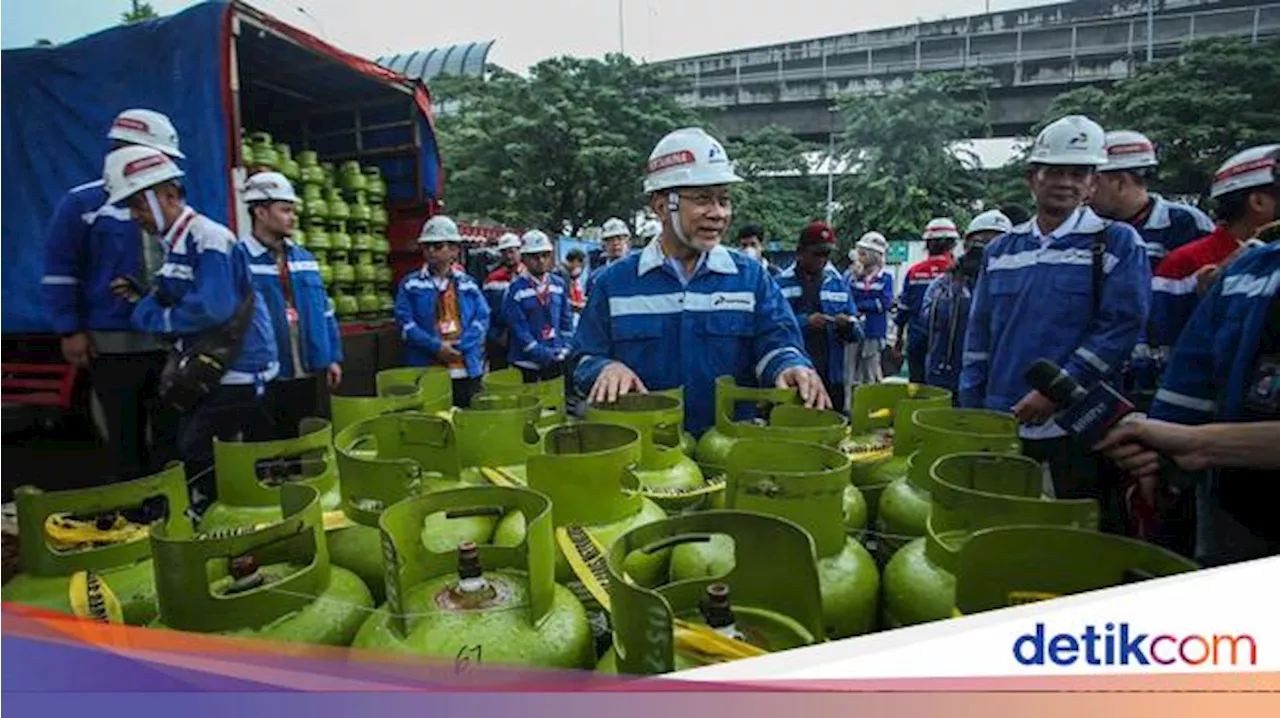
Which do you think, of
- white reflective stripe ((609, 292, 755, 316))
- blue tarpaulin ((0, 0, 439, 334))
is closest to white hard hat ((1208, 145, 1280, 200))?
white reflective stripe ((609, 292, 755, 316))

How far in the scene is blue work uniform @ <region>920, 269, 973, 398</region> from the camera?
218 inches

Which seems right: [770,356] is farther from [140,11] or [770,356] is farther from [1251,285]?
[140,11]

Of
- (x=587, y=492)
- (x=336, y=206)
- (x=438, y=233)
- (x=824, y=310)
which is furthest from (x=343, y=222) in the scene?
(x=587, y=492)

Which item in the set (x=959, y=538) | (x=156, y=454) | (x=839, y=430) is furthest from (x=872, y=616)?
(x=156, y=454)

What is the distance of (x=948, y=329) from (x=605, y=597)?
16.5 feet

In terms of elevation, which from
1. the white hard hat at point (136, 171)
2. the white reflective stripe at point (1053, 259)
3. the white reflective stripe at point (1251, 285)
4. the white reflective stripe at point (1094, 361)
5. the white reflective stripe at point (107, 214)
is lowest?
the white reflective stripe at point (1094, 361)

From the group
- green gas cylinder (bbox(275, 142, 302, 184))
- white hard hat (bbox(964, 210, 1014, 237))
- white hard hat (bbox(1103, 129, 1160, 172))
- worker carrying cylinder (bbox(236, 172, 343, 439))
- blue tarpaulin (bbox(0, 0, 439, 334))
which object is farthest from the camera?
green gas cylinder (bbox(275, 142, 302, 184))

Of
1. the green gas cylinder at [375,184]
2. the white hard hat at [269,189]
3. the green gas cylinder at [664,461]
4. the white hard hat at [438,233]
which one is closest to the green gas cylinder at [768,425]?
the green gas cylinder at [664,461]

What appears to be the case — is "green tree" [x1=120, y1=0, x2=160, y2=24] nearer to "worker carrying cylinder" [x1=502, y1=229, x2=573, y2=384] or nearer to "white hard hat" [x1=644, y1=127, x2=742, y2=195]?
"white hard hat" [x1=644, y1=127, x2=742, y2=195]

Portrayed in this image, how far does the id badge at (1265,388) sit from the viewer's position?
1.51m

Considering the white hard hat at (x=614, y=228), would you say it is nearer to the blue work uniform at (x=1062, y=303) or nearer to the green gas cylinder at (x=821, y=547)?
the blue work uniform at (x=1062, y=303)

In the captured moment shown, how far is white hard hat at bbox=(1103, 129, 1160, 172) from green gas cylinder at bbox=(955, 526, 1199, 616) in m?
3.25

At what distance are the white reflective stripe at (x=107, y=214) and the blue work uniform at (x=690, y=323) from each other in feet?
7.92

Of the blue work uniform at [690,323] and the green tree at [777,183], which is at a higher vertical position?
the green tree at [777,183]
